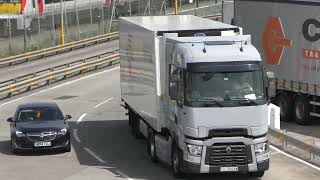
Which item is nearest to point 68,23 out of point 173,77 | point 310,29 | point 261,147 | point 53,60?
point 53,60

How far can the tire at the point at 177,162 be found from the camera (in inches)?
698

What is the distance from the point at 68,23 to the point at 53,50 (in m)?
9.11

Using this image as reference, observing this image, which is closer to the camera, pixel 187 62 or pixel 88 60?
pixel 187 62

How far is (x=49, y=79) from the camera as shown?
1654 inches

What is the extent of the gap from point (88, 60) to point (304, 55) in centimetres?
2316

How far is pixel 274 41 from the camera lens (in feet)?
91.9

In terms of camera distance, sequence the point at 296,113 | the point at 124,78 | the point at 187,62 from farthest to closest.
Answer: the point at 296,113 → the point at 124,78 → the point at 187,62

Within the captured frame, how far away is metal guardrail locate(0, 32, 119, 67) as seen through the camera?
49719 millimetres

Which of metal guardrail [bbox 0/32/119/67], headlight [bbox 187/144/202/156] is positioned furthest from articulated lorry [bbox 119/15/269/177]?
metal guardrail [bbox 0/32/119/67]

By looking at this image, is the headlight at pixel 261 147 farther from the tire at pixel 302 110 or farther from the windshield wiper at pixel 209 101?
the tire at pixel 302 110

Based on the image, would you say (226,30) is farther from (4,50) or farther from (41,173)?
(4,50)

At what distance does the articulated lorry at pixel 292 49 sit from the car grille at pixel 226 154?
8141 mm

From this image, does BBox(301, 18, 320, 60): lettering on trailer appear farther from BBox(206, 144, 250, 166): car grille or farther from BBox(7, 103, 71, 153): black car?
BBox(206, 144, 250, 166): car grille

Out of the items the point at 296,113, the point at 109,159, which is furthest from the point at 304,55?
the point at 109,159
